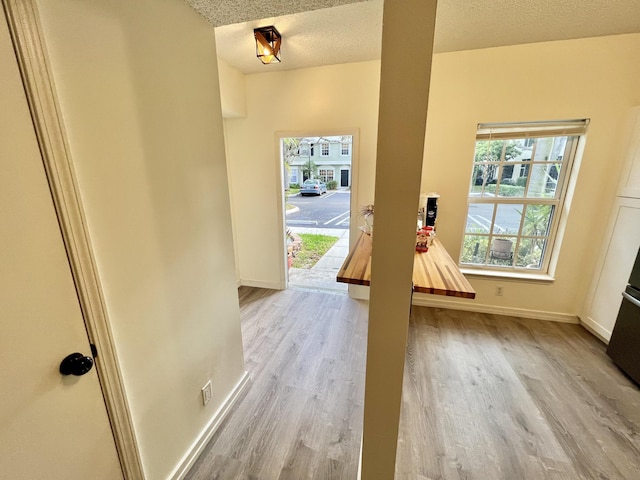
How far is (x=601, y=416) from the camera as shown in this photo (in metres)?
1.60

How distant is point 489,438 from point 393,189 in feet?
5.58

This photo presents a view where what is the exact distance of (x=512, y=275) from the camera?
8.71 feet

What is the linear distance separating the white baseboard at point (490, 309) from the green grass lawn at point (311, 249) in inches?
78.0

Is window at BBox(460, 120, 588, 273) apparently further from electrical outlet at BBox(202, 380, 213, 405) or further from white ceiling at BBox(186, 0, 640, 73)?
electrical outlet at BBox(202, 380, 213, 405)

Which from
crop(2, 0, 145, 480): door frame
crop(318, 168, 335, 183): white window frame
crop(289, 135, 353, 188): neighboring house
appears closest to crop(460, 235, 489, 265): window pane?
crop(2, 0, 145, 480): door frame

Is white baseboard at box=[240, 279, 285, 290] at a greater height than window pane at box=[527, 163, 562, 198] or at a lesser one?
lesser

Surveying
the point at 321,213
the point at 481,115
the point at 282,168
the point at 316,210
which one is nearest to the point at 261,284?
the point at 282,168

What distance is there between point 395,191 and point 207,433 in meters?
1.69

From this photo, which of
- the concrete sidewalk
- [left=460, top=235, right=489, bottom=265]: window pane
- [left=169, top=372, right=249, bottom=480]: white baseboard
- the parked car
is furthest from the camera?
the parked car

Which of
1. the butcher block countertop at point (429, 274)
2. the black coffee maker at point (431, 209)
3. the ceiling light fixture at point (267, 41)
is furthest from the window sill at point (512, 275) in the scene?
the ceiling light fixture at point (267, 41)

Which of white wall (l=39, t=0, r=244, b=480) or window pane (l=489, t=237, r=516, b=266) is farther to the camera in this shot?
window pane (l=489, t=237, r=516, b=266)

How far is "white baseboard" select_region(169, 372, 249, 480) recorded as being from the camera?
1.29m

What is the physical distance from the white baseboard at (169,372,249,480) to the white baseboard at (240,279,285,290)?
1.55m

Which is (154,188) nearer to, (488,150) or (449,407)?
(449,407)
